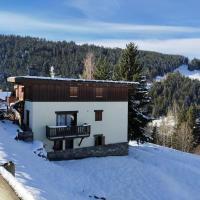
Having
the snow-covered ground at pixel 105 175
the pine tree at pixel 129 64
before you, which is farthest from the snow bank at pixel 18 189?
the pine tree at pixel 129 64

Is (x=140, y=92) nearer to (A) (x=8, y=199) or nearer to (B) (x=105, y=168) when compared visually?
(B) (x=105, y=168)

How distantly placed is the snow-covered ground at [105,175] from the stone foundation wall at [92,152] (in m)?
0.87

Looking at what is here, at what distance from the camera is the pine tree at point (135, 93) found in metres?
42.5

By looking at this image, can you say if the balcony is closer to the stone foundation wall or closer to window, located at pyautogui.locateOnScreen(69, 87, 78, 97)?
the stone foundation wall

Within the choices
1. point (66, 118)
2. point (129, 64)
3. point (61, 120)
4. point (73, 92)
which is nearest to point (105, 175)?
point (61, 120)

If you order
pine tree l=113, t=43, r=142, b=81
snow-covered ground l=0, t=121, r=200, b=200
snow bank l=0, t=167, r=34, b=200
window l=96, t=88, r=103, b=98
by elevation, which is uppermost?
pine tree l=113, t=43, r=142, b=81

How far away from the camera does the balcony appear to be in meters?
31.0

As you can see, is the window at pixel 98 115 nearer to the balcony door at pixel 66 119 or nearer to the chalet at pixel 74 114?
the chalet at pixel 74 114

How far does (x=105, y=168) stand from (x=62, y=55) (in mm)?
161784

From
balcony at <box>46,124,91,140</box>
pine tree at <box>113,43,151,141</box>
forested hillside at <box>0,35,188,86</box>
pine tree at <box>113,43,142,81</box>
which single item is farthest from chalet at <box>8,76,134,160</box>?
forested hillside at <box>0,35,188,86</box>

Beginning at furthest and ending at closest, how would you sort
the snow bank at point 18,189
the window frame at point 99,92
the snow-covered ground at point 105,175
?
the window frame at point 99,92, the snow-covered ground at point 105,175, the snow bank at point 18,189

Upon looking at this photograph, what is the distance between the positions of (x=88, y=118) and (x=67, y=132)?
134 inches

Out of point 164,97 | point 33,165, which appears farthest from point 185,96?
point 33,165

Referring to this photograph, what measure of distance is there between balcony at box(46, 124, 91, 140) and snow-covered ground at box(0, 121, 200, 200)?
2.31 metres
